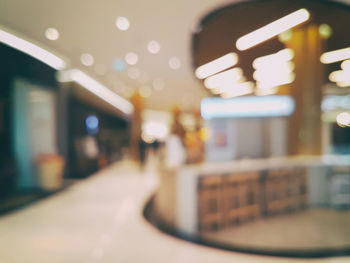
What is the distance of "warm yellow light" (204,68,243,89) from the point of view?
8586mm

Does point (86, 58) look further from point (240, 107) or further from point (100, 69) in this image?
point (240, 107)

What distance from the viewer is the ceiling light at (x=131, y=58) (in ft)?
21.7

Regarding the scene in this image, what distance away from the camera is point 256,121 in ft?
38.3

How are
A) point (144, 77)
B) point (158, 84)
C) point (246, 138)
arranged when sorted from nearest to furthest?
1. point (144, 77)
2. point (158, 84)
3. point (246, 138)

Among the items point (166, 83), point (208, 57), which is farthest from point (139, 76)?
point (208, 57)

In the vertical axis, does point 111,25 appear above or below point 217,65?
below

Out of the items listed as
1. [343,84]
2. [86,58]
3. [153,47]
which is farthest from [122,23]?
[343,84]

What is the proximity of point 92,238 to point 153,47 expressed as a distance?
4.48 meters

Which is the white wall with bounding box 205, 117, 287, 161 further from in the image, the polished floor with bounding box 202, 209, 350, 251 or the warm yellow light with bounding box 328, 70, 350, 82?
the polished floor with bounding box 202, 209, 350, 251

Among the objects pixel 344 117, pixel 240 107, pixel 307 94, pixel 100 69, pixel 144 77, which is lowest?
pixel 344 117

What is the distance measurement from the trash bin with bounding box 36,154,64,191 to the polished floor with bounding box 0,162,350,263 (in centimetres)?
106

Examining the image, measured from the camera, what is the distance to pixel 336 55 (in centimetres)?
670

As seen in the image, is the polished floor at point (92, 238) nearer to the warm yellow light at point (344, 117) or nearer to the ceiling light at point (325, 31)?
the ceiling light at point (325, 31)

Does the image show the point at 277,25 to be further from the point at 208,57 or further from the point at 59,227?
the point at 59,227
